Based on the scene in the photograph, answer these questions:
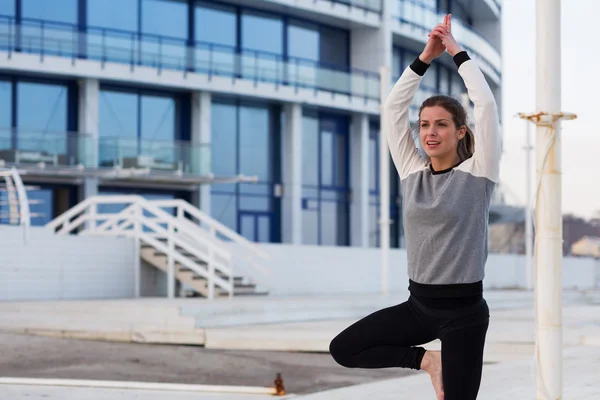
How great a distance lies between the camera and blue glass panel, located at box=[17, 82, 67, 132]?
31000 millimetres

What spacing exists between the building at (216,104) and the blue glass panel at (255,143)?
5 cm

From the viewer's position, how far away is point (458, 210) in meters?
4.18

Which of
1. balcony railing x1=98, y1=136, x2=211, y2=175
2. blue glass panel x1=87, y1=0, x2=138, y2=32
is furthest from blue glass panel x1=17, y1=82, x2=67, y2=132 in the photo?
blue glass panel x1=87, y1=0, x2=138, y2=32

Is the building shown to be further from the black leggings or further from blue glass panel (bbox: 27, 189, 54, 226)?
the black leggings

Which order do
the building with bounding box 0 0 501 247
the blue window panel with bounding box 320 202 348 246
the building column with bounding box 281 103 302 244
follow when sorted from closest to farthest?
the building with bounding box 0 0 501 247 → the building column with bounding box 281 103 302 244 → the blue window panel with bounding box 320 202 348 246

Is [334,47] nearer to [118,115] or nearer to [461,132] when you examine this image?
[118,115]

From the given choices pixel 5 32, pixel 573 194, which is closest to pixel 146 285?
pixel 5 32

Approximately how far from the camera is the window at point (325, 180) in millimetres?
37969

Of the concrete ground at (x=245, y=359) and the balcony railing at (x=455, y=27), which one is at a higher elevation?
the balcony railing at (x=455, y=27)

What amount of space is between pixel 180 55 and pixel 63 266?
1359 cm

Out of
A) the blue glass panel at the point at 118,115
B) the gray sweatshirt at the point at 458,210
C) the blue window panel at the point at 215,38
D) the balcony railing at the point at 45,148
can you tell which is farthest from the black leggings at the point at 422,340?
the blue window panel at the point at 215,38

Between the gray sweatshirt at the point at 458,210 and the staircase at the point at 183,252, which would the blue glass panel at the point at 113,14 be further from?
the gray sweatshirt at the point at 458,210

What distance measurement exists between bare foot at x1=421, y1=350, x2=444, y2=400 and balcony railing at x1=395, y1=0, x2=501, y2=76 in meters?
36.6

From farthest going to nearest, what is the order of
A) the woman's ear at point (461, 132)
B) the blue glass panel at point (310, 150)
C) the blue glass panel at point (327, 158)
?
the blue glass panel at point (327, 158) → the blue glass panel at point (310, 150) → the woman's ear at point (461, 132)
